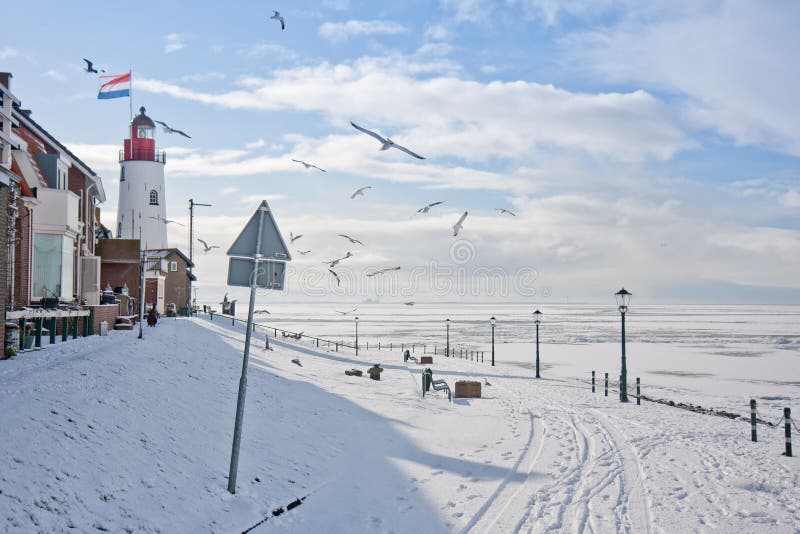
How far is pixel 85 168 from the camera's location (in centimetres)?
3067

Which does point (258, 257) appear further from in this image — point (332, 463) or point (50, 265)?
point (50, 265)

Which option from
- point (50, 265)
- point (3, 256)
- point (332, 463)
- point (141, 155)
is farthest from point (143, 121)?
point (332, 463)

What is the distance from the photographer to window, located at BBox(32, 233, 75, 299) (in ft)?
72.9

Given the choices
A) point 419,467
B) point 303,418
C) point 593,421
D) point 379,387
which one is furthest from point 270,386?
point 593,421

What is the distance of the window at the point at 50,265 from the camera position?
22.2m

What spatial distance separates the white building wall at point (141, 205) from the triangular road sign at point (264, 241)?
4642 centimetres

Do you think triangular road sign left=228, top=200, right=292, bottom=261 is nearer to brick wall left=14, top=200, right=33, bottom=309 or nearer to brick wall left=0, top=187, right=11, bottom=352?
brick wall left=0, top=187, right=11, bottom=352

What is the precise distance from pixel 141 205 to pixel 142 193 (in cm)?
108

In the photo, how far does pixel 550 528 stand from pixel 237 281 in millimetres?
6024

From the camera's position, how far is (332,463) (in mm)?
11945

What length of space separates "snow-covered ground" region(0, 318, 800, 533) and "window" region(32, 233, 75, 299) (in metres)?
6.48

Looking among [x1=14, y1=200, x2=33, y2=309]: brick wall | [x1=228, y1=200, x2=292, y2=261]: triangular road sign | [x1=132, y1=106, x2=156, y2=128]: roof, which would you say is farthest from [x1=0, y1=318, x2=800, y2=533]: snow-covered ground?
[x1=132, y1=106, x2=156, y2=128]: roof

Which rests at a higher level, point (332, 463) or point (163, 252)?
point (163, 252)

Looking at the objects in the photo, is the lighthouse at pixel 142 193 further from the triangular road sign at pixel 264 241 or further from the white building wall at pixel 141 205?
the triangular road sign at pixel 264 241
